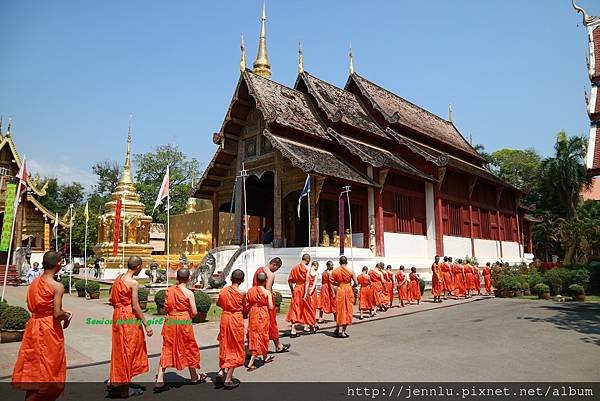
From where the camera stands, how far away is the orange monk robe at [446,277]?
1630 centimetres

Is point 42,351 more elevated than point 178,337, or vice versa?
point 42,351

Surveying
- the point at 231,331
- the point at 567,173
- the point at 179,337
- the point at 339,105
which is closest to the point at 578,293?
the point at 339,105

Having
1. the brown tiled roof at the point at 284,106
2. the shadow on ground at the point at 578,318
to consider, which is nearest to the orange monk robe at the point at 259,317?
the shadow on ground at the point at 578,318

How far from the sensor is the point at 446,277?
16391mm

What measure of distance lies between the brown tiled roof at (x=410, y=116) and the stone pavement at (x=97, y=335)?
11.2 meters

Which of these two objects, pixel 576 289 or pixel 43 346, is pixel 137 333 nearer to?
pixel 43 346

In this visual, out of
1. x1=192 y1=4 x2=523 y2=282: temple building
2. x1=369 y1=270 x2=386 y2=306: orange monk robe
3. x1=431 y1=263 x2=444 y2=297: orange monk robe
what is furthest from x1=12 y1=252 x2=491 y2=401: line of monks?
x1=192 y1=4 x2=523 y2=282: temple building

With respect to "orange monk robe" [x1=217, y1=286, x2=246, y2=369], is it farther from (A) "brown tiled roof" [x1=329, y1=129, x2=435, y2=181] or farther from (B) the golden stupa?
(B) the golden stupa

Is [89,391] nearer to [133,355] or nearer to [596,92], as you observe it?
[133,355]

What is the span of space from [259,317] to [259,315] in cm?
3

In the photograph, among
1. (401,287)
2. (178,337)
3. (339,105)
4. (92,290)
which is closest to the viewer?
(178,337)

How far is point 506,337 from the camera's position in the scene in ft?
28.9

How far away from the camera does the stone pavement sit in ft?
24.0

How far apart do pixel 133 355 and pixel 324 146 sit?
576 inches
